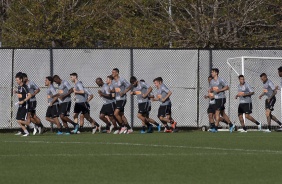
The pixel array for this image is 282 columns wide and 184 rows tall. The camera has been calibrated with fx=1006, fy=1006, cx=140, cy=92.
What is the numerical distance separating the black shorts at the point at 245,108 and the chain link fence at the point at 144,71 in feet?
6.98

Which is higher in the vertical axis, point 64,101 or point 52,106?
point 64,101

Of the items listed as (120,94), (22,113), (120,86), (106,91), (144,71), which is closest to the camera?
(22,113)

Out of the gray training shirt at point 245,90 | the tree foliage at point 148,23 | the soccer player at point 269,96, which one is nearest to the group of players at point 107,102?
the gray training shirt at point 245,90

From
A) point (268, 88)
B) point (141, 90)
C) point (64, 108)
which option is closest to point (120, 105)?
point (141, 90)

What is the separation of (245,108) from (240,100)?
0.37 metres

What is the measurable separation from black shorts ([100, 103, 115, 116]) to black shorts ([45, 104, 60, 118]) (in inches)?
57.3

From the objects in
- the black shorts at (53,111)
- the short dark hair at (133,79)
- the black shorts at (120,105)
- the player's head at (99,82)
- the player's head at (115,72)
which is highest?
the player's head at (115,72)

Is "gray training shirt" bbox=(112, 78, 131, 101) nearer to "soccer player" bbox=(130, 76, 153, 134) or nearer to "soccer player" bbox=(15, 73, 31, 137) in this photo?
"soccer player" bbox=(130, 76, 153, 134)

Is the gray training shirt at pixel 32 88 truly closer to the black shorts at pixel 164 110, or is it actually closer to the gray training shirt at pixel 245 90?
the black shorts at pixel 164 110

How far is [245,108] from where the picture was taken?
104ft

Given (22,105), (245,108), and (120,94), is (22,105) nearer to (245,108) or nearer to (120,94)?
(120,94)

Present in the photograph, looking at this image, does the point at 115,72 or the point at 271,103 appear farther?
the point at 271,103

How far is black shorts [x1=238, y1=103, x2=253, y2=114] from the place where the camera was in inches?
1244

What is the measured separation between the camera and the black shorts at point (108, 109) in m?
31.2
